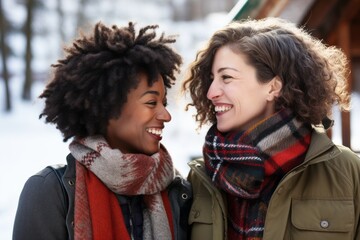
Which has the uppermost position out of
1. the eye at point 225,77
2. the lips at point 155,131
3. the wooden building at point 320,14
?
the wooden building at point 320,14

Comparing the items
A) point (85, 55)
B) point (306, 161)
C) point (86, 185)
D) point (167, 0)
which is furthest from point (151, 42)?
point (167, 0)

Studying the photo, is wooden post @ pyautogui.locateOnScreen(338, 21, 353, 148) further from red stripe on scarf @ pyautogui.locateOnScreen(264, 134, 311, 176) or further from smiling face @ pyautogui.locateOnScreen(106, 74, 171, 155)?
smiling face @ pyautogui.locateOnScreen(106, 74, 171, 155)

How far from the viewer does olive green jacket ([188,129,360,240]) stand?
257 centimetres

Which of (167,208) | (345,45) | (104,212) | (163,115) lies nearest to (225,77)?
(163,115)

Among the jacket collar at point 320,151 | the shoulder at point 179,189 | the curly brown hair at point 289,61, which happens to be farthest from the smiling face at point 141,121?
the jacket collar at point 320,151

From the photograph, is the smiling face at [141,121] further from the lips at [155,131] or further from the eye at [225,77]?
the eye at [225,77]

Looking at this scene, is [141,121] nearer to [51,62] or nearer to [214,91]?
[214,91]

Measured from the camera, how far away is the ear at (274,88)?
9.15ft

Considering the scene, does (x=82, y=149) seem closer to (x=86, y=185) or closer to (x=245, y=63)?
(x=86, y=185)

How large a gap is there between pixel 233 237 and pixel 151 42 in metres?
0.96

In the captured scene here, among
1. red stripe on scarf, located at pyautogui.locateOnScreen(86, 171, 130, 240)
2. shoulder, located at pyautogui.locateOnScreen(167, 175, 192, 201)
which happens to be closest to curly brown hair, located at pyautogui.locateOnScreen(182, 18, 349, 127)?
shoulder, located at pyautogui.locateOnScreen(167, 175, 192, 201)

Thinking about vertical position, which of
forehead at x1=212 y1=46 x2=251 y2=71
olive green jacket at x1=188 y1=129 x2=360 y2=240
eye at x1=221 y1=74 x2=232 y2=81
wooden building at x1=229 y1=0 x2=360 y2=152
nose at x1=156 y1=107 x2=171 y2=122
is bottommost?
olive green jacket at x1=188 y1=129 x2=360 y2=240

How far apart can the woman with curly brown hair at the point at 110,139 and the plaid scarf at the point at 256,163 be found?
0.87ft

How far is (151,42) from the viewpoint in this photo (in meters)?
2.74
